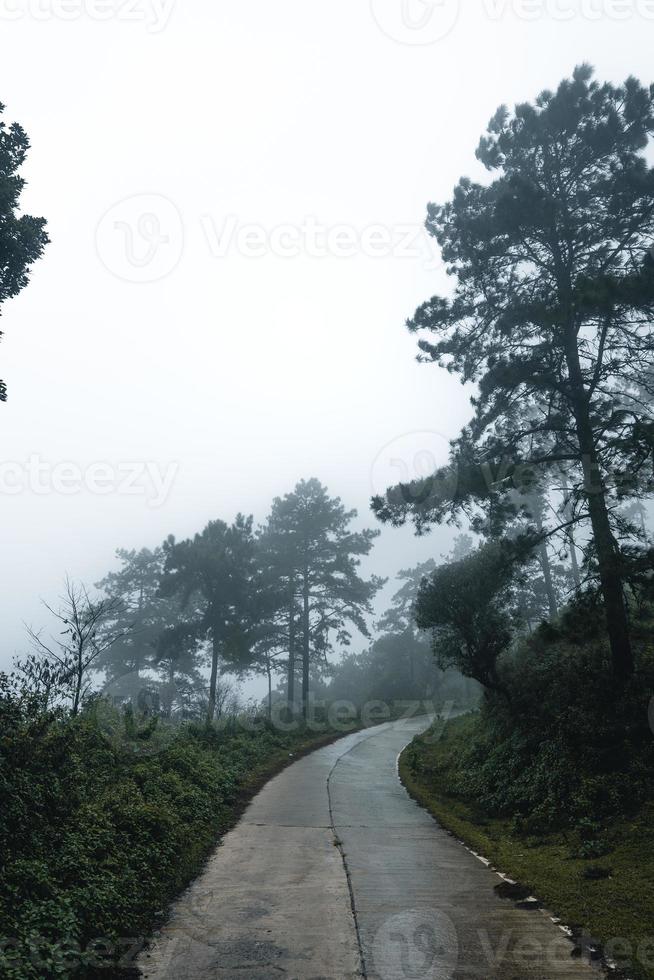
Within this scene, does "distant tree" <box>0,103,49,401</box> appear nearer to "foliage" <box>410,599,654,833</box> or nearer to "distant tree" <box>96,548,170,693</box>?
"foliage" <box>410,599,654,833</box>

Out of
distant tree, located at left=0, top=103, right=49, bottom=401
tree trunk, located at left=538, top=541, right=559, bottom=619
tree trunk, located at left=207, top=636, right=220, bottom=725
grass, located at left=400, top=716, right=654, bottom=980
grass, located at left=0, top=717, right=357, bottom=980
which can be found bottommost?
grass, located at left=400, top=716, right=654, bottom=980

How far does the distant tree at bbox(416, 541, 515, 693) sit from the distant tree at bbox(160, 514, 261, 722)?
14905 mm

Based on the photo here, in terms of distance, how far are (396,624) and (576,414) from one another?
54869 millimetres

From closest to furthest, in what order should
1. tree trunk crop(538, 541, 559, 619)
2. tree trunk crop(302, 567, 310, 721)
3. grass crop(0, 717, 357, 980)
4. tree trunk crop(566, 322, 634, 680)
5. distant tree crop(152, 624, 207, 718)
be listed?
1. grass crop(0, 717, 357, 980)
2. tree trunk crop(566, 322, 634, 680)
3. tree trunk crop(302, 567, 310, 721)
4. tree trunk crop(538, 541, 559, 619)
5. distant tree crop(152, 624, 207, 718)

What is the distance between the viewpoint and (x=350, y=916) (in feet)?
21.4

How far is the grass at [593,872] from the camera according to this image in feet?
18.9

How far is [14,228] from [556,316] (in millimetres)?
11065

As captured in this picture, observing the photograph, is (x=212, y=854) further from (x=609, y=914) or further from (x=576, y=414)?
(x=576, y=414)

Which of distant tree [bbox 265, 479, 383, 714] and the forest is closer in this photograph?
the forest

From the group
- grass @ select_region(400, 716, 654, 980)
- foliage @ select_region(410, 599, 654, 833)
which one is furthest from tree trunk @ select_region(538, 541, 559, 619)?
grass @ select_region(400, 716, 654, 980)

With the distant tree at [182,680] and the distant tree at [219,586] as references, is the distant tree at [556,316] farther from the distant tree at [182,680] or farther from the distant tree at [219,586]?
the distant tree at [182,680]

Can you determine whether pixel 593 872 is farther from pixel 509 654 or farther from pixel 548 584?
pixel 548 584

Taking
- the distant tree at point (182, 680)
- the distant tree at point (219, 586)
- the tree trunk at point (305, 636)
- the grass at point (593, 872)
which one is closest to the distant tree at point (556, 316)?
the grass at point (593, 872)

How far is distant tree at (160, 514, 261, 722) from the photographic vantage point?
1243 inches
